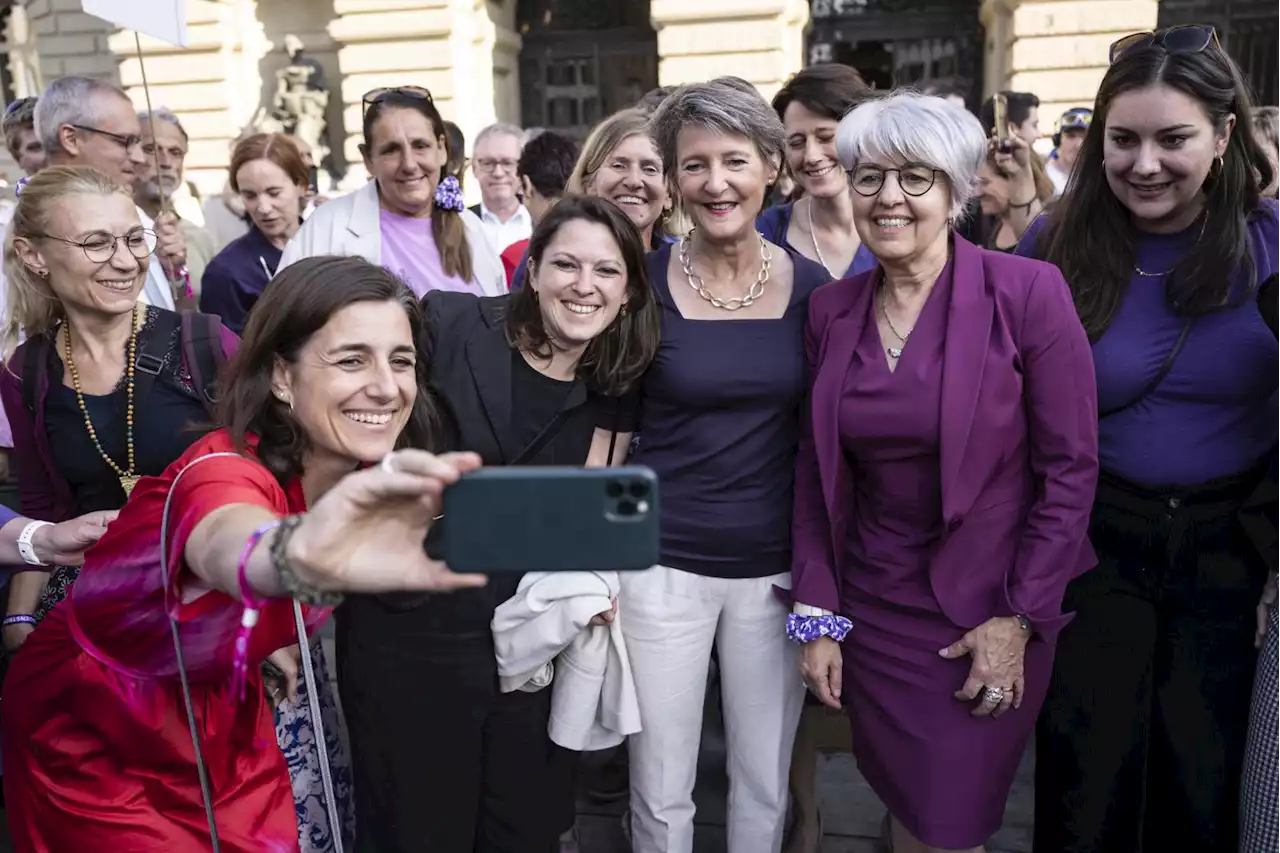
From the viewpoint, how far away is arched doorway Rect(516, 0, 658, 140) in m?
13.0

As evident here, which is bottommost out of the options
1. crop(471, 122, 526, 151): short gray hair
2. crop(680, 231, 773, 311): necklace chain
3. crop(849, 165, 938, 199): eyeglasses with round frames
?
crop(680, 231, 773, 311): necklace chain

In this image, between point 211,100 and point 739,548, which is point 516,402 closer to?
point 739,548

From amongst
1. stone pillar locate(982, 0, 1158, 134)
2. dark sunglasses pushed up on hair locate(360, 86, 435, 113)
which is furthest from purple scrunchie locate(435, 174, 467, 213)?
stone pillar locate(982, 0, 1158, 134)

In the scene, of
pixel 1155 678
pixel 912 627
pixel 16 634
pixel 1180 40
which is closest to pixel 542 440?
pixel 912 627

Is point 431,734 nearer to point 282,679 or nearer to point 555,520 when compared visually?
point 282,679

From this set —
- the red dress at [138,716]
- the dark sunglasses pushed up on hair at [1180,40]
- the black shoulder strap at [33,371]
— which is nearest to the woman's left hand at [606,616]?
the red dress at [138,716]

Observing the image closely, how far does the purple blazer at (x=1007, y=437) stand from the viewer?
198 centimetres

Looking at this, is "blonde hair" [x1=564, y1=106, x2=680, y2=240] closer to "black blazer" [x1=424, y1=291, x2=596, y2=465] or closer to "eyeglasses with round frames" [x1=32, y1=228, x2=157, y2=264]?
"black blazer" [x1=424, y1=291, x2=596, y2=465]

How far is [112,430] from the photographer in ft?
7.52

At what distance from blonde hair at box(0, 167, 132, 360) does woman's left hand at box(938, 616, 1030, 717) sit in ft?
7.27

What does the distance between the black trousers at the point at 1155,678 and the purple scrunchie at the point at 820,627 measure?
53 centimetres

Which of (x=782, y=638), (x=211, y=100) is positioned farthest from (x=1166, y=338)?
(x=211, y=100)

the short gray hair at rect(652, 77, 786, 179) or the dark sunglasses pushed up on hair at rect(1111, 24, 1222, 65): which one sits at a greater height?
the dark sunglasses pushed up on hair at rect(1111, 24, 1222, 65)

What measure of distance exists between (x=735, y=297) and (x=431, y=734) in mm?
1207
